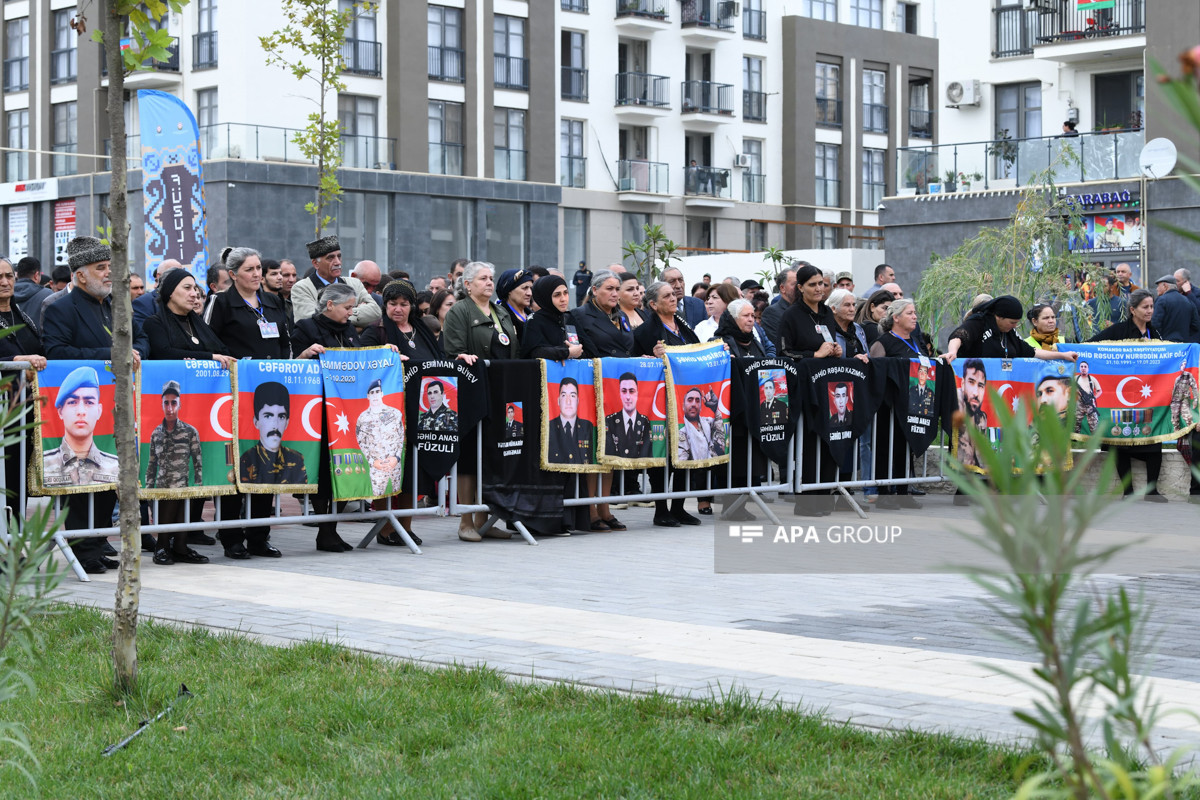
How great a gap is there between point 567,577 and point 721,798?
558 centimetres

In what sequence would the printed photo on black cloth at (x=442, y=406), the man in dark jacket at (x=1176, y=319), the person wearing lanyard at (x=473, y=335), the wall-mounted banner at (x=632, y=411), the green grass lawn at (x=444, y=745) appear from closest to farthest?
the green grass lawn at (x=444, y=745), the printed photo on black cloth at (x=442, y=406), the person wearing lanyard at (x=473, y=335), the wall-mounted banner at (x=632, y=411), the man in dark jacket at (x=1176, y=319)

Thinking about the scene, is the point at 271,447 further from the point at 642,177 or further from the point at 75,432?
the point at 642,177

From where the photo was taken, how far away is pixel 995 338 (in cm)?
1548

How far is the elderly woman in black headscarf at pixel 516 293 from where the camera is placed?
13453 millimetres

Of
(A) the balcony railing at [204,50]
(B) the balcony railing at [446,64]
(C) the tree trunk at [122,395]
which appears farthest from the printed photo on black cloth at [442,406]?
(B) the balcony railing at [446,64]

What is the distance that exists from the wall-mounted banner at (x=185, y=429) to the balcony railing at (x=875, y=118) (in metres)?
57.8

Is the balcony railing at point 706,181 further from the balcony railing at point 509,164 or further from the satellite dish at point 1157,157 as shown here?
the satellite dish at point 1157,157

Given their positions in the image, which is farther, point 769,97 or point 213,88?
point 769,97

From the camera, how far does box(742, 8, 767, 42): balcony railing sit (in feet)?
202

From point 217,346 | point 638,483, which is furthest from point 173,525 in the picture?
point 638,483

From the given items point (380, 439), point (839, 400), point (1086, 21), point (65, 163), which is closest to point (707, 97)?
point (1086, 21)

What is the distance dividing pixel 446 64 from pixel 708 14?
12860 mm

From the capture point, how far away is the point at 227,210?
147 feet

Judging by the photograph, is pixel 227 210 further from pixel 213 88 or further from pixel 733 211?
pixel 733 211
